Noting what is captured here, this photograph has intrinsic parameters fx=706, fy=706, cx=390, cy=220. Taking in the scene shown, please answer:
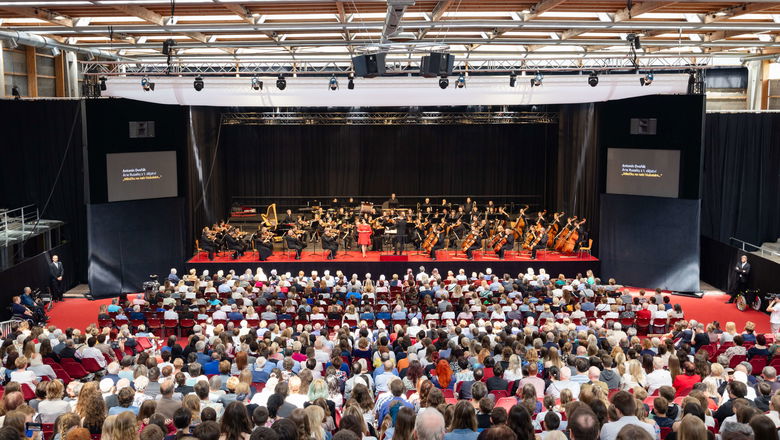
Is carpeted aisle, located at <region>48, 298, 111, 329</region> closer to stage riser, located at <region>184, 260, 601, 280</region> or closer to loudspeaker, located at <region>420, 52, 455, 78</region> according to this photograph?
stage riser, located at <region>184, 260, 601, 280</region>

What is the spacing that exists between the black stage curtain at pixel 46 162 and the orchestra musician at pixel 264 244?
5.33m

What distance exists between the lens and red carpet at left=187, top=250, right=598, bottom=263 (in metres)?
21.8

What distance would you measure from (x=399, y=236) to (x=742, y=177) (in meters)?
11.0

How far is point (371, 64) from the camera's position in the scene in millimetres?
15078

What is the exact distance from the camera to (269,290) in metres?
16.6

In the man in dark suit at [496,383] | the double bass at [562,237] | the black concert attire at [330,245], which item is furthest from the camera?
the double bass at [562,237]

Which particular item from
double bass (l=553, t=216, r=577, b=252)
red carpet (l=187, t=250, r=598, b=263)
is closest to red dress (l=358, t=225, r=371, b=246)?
red carpet (l=187, t=250, r=598, b=263)

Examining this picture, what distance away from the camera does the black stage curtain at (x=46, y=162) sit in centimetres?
2111

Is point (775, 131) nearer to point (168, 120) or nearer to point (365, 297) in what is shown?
point (365, 297)

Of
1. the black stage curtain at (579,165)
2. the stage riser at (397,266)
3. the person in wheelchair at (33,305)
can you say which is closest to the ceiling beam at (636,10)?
the black stage curtain at (579,165)

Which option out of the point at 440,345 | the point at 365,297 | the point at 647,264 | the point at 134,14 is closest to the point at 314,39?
the point at 134,14

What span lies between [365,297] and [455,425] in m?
10.1

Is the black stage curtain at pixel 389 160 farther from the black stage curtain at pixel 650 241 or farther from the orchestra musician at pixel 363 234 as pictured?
the black stage curtain at pixel 650 241

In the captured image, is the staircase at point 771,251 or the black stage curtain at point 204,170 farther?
the black stage curtain at point 204,170
